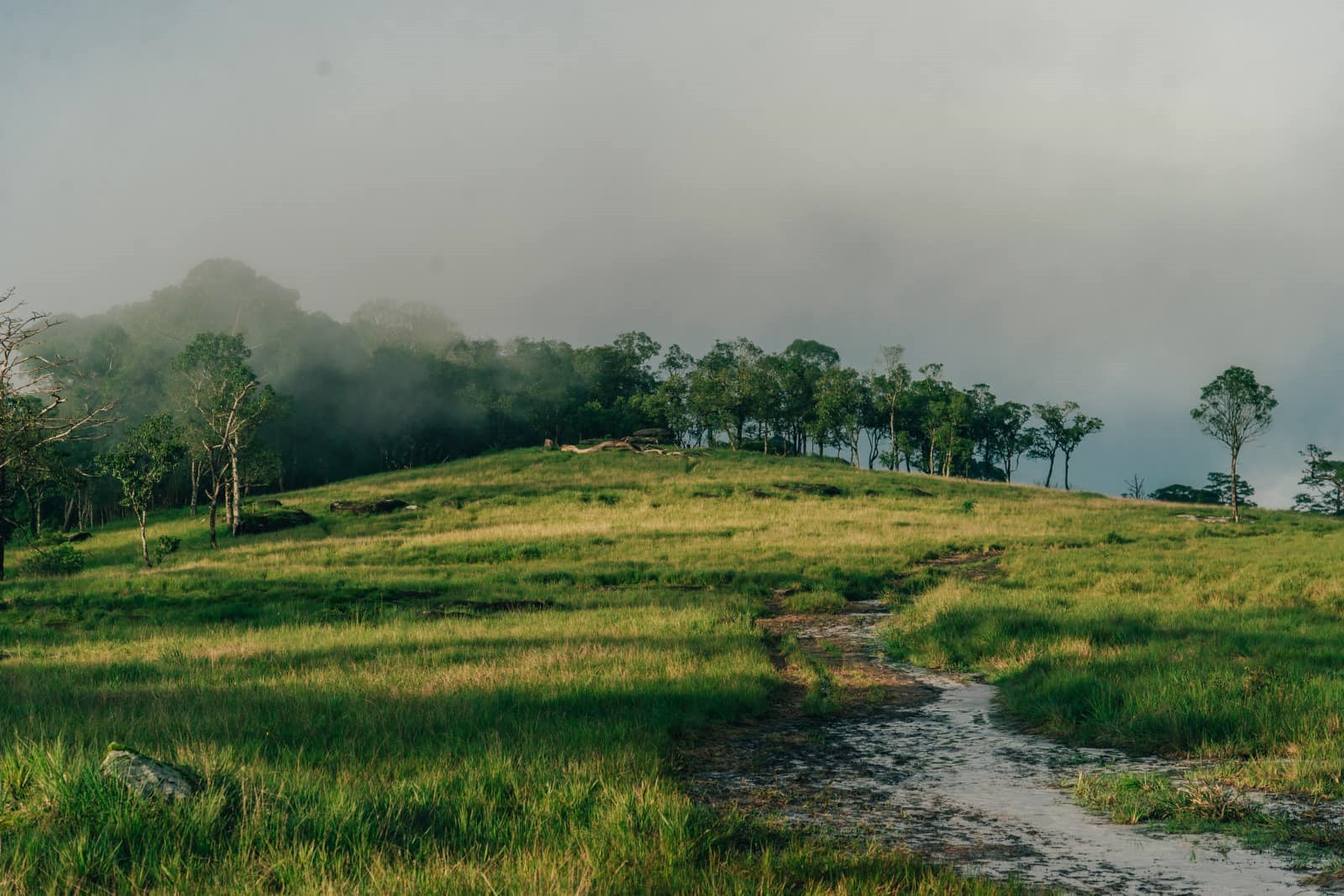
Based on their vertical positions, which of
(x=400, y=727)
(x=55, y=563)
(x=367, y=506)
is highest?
(x=400, y=727)

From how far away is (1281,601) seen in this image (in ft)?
58.1

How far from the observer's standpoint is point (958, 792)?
688 cm

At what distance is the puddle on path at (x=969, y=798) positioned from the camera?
492 centimetres

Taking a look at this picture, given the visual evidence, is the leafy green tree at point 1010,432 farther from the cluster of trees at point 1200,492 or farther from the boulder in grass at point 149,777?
the boulder in grass at point 149,777

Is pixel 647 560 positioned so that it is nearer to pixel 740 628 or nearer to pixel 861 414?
pixel 740 628

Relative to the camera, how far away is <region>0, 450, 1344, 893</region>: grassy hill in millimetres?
4645

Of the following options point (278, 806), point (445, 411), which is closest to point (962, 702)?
point (278, 806)

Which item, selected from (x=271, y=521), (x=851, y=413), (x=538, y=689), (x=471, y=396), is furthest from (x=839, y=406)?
(x=538, y=689)

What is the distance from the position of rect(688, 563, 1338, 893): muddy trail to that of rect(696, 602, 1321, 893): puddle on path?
2 cm

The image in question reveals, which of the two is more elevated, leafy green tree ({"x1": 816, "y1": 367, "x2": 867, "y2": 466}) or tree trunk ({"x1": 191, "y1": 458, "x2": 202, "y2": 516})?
leafy green tree ({"x1": 816, "y1": 367, "x2": 867, "y2": 466})

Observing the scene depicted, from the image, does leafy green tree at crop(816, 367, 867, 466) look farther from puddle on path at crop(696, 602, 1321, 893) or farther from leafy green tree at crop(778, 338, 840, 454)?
puddle on path at crop(696, 602, 1321, 893)

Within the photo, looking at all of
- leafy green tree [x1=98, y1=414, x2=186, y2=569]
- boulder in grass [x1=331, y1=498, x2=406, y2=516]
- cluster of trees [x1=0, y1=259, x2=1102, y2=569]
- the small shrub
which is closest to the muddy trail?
leafy green tree [x1=98, y1=414, x2=186, y2=569]

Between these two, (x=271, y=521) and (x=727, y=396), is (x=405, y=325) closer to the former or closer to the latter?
(x=727, y=396)

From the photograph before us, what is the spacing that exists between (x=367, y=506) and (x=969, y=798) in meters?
50.3
